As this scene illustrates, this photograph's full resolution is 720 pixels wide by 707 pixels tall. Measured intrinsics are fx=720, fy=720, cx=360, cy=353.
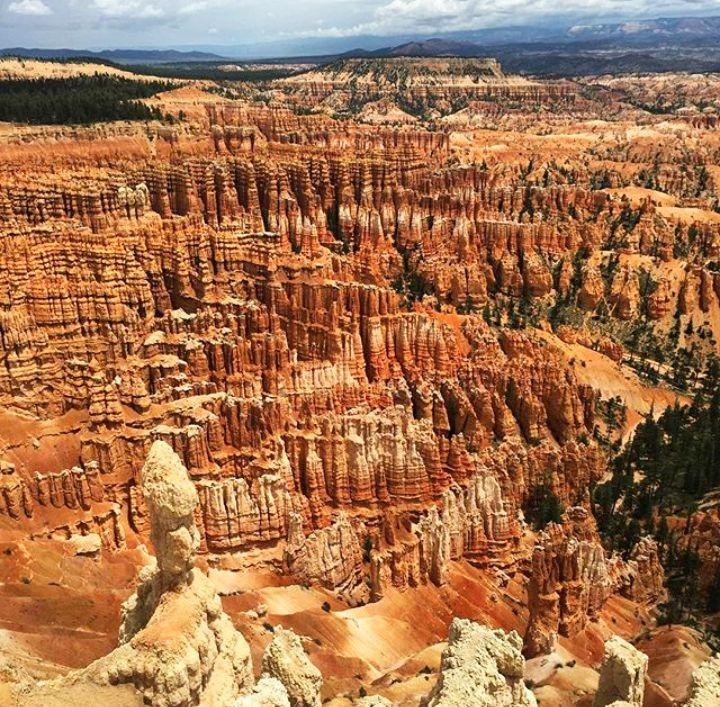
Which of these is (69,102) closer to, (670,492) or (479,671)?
(670,492)

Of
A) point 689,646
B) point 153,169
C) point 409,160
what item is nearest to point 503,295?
point 409,160

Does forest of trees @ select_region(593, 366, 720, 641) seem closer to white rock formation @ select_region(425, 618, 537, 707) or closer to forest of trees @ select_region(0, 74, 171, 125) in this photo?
white rock formation @ select_region(425, 618, 537, 707)

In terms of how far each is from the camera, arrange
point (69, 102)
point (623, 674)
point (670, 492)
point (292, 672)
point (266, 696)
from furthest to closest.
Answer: point (69, 102)
point (670, 492)
point (623, 674)
point (292, 672)
point (266, 696)

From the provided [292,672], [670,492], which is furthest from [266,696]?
[670,492]

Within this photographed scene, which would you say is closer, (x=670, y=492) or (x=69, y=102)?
(x=670, y=492)

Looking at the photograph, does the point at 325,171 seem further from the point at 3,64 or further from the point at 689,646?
the point at 3,64

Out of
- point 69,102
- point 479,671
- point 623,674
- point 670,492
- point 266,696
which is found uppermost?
point 69,102

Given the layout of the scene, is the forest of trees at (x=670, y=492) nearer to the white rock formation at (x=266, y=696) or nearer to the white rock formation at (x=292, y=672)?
the white rock formation at (x=292, y=672)

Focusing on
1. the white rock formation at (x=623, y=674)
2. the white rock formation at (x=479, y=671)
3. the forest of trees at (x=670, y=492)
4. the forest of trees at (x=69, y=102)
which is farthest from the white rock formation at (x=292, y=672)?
the forest of trees at (x=69, y=102)
